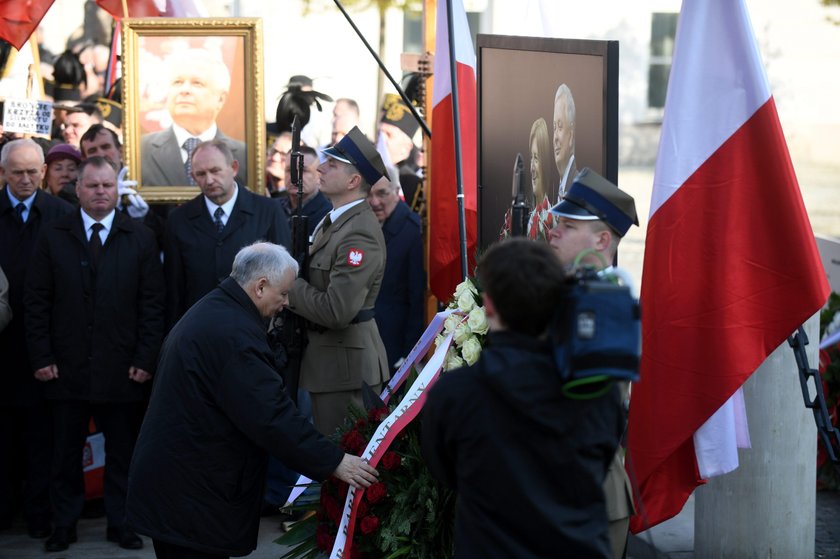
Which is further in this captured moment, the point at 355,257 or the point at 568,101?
the point at 355,257

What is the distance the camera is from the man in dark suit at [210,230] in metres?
6.84

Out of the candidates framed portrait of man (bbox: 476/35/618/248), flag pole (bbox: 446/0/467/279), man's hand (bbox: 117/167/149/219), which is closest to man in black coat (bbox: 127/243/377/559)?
framed portrait of man (bbox: 476/35/618/248)

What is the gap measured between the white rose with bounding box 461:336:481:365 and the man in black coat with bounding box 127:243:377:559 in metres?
0.59

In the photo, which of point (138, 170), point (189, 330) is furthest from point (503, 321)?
point (138, 170)

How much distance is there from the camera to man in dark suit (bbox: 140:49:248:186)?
7949 mm

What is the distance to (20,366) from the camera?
6895mm

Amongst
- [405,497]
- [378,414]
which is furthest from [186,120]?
[405,497]

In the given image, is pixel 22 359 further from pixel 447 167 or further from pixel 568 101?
pixel 568 101

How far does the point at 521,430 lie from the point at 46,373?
13.9 ft

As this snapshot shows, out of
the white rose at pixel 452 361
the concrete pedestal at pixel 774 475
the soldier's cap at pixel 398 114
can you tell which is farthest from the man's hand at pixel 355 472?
the soldier's cap at pixel 398 114

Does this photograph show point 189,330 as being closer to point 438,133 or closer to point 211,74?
point 438,133

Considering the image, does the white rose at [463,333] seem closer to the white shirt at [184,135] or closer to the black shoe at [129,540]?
the black shoe at [129,540]

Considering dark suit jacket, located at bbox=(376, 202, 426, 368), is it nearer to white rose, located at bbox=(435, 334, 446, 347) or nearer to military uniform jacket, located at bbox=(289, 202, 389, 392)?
military uniform jacket, located at bbox=(289, 202, 389, 392)

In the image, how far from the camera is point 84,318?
21.7 ft
